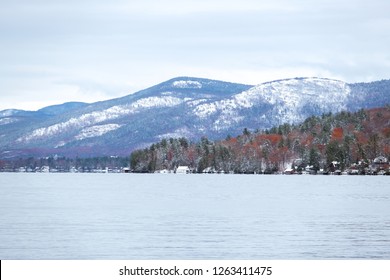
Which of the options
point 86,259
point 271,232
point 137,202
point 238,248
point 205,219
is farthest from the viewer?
point 137,202

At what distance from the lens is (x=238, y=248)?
5169cm

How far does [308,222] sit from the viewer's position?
230 feet

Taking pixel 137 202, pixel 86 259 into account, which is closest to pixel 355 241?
pixel 86 259

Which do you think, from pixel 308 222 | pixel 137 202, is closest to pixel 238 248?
pixel 308 222

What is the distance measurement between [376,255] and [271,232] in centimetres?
1356
